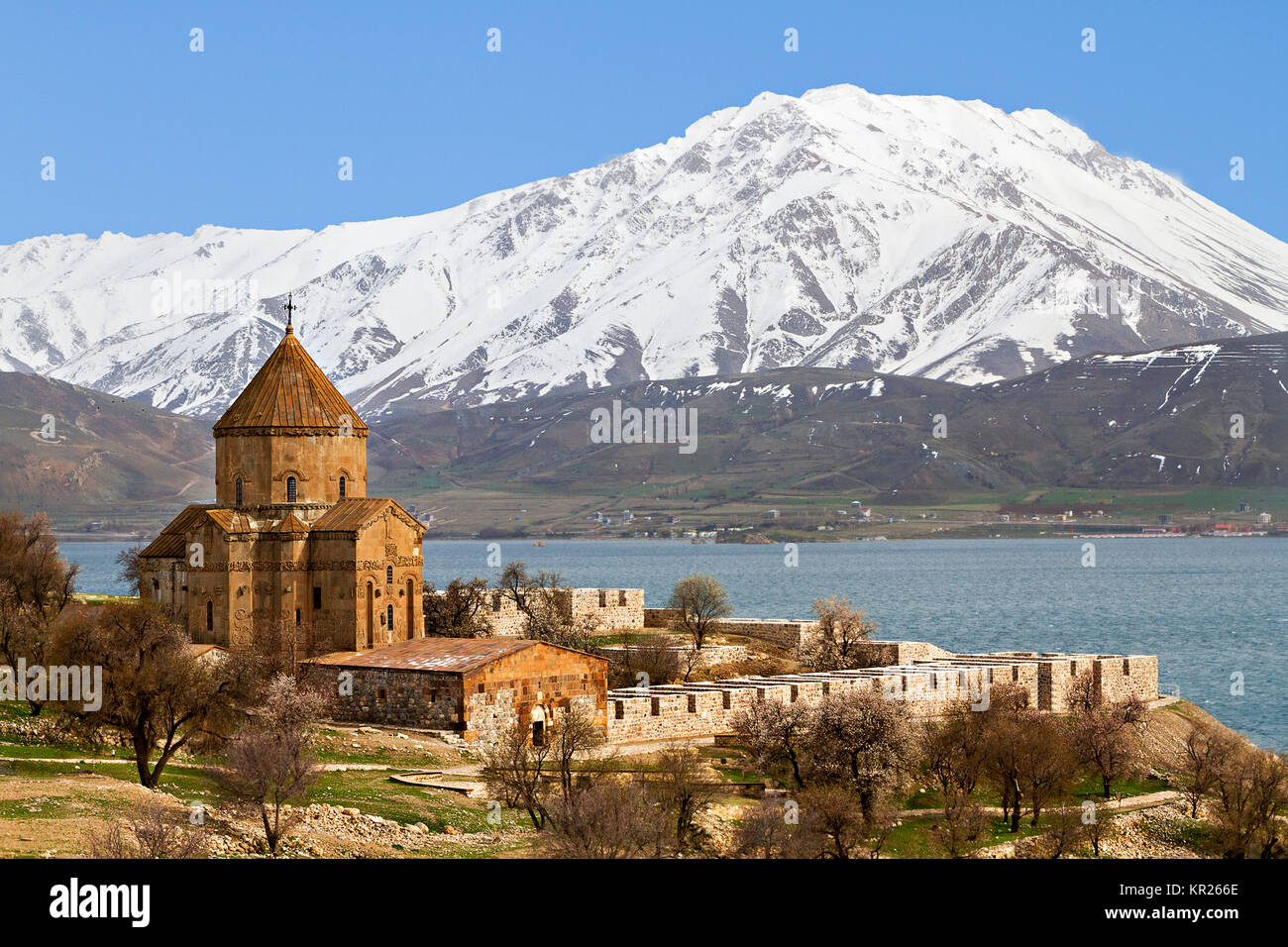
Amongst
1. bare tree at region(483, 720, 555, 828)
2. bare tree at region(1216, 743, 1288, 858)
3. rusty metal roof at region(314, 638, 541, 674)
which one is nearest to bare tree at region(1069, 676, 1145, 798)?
bare tree at region(1216, 743, 1288, 858)

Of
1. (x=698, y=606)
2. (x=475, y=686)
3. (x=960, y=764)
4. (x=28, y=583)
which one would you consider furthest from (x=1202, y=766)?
(x=28, y=583)

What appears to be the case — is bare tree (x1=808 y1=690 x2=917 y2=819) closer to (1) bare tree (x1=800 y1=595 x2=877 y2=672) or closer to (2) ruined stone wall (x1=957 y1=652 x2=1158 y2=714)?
(2) ruined stone wall (x1=957 y1=652 x2=1158 y2=714)

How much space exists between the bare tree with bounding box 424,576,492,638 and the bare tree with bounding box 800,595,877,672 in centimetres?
1189

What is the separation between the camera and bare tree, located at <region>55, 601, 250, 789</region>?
36000 mm

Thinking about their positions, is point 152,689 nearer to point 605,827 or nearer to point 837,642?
point 605,827

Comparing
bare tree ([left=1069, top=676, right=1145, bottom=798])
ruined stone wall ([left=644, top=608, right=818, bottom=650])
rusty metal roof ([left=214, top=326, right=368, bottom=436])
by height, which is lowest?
bare tree ([left=1069, top=676, right=1145, bottom=798])

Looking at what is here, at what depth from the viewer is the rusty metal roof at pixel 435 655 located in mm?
46031

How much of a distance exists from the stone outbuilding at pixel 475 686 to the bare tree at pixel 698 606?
644 inches

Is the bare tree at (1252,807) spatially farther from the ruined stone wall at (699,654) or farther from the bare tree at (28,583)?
the bare tree at (28,583)

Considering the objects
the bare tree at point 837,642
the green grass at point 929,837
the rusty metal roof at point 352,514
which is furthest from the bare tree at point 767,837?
the bare tree at point 837,642

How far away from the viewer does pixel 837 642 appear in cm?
6134

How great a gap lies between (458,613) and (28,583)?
14905 mm
